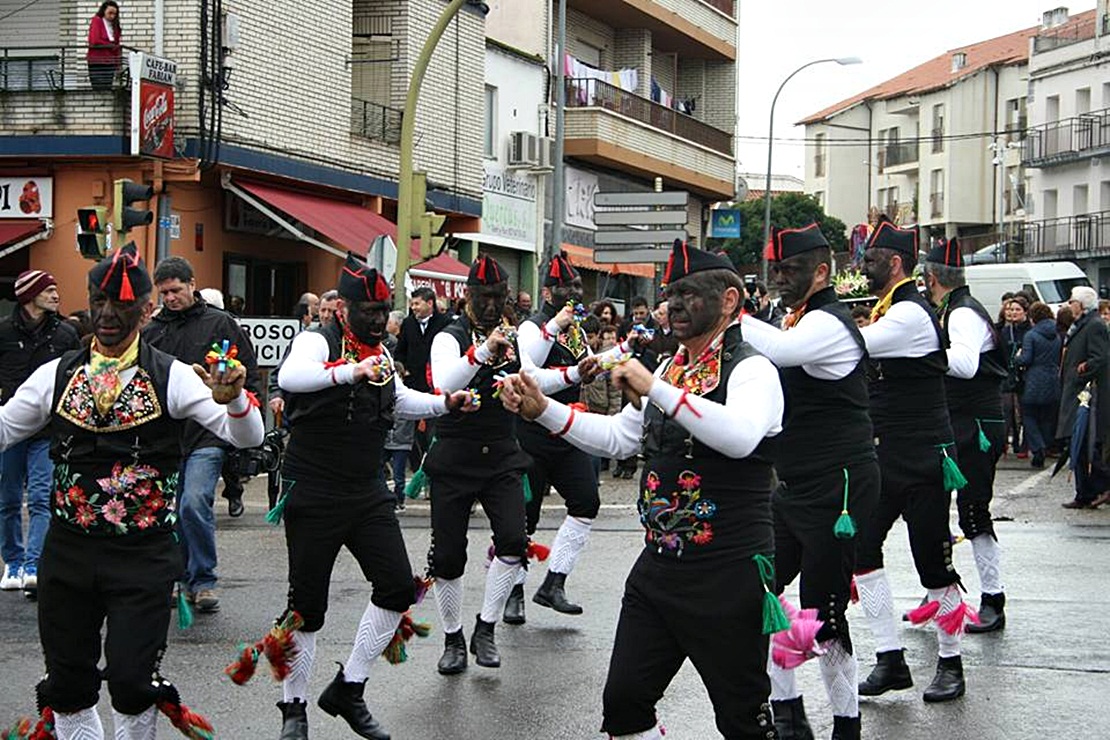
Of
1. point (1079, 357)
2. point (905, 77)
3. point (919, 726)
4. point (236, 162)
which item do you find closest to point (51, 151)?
point (236, 162)

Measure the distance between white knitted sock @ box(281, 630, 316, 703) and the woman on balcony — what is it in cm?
1421

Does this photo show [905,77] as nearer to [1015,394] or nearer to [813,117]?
[813,117]

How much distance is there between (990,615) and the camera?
31.1 ft

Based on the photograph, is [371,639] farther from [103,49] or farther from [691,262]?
[103,49]

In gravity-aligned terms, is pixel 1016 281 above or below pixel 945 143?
below

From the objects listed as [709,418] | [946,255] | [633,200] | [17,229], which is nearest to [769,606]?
[709,418]

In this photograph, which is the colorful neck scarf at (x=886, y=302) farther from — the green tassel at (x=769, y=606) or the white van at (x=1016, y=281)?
the white van at (x=1016, y=281)

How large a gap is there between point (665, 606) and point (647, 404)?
28.3 inches

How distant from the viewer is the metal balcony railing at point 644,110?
3334 centimetres

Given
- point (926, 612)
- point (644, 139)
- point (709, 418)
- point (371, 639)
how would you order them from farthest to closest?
point (644, 139)
point (926, 612)
point (371, 639)
point (709, 418)

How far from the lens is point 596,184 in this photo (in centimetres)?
3478

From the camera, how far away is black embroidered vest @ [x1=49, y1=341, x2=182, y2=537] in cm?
573

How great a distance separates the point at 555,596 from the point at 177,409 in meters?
4.34

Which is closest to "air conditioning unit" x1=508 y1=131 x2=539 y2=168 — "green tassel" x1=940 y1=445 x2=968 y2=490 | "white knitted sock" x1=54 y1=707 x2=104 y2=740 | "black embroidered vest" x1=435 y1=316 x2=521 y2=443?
"black embroidered vest" x1=435 y1=316 x2=521 y2=443
